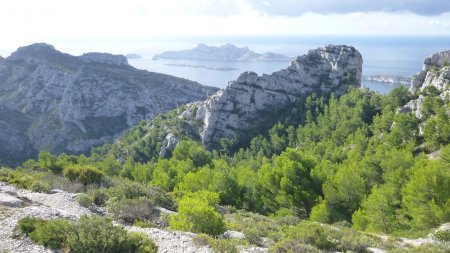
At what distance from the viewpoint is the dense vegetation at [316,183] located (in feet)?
70.4

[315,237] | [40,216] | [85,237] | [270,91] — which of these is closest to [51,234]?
[85,237]

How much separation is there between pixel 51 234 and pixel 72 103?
150826mm

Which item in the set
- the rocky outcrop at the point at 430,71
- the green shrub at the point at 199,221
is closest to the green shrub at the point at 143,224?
the green shrub at the point at 199,221

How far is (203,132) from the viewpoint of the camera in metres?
101

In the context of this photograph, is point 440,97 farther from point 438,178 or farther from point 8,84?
point 8,84

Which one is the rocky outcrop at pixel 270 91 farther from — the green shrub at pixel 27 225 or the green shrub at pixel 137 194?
the green shrub at pixel 27 225

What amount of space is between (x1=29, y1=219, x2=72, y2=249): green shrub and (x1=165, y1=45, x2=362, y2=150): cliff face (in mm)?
83797

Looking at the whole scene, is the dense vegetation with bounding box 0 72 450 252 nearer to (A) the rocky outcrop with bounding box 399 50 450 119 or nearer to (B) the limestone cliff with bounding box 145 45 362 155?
(A) the rocky outcrop with bounding box 399 50 450 119

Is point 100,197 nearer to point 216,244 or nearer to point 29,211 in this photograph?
point 29,211

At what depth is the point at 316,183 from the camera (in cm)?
4169

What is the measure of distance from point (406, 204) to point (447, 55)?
62.2 meters

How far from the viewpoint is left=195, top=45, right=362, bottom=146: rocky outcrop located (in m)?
102

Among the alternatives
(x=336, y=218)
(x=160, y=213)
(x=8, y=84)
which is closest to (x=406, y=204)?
(x=336, y=218)

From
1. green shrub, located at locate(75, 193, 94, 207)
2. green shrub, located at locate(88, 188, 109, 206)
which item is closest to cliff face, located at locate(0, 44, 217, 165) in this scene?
green shrub, located at locate(88, 188, 109, 206)
